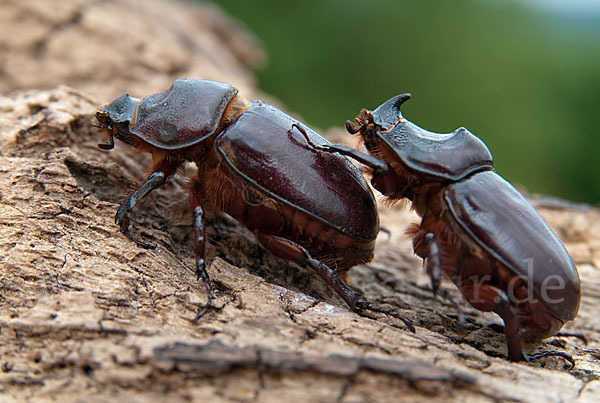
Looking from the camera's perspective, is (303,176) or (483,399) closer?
(483,399)

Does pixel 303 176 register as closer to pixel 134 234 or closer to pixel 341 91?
pixel 134 234

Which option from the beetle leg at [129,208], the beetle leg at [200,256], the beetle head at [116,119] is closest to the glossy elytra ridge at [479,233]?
the beetle leg at [200,256]

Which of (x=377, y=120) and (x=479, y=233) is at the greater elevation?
(x=377, y=120)

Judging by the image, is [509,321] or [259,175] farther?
[259,175]

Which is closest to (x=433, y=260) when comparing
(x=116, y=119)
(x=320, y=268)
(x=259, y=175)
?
(x=320, y=268)

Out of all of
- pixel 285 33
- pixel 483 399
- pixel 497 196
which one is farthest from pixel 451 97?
pixel 483 399

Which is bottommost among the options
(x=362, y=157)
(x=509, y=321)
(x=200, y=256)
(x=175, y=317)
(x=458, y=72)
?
(x=175, y=317)

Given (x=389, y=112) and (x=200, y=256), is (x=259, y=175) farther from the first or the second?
(x=389, y=112)
